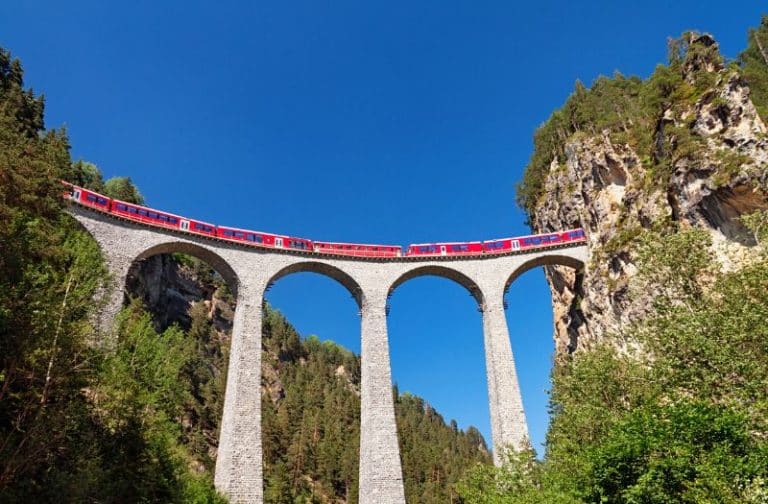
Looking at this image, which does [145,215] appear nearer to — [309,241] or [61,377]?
[309,241]

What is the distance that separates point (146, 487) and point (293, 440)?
35.8 meters

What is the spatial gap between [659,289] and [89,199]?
27.7m

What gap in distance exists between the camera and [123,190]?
48750 millimetres

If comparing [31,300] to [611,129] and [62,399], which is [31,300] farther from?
[611,129]

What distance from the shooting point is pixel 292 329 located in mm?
93500

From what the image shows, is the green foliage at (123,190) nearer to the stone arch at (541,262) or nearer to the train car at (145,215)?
the train car at (145,215)

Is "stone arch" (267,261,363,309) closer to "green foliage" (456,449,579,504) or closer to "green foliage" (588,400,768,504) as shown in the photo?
"green foliage" (456,449,579,504)

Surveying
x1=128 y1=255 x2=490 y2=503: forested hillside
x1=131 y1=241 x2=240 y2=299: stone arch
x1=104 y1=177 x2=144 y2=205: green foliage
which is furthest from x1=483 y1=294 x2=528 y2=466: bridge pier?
x1=104 y1=177 x2=144 y2=205: green foliage

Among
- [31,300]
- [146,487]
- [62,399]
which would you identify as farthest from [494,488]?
[31,300]

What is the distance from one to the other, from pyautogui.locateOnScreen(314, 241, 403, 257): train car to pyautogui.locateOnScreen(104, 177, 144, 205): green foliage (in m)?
24.6

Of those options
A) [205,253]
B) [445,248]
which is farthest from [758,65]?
[205,253]

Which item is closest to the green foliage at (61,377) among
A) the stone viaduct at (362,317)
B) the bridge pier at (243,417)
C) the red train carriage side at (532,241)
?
the bridge pier at (243,417)

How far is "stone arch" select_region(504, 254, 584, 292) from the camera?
3272 centimetres

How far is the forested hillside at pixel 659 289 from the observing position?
39.1ft
